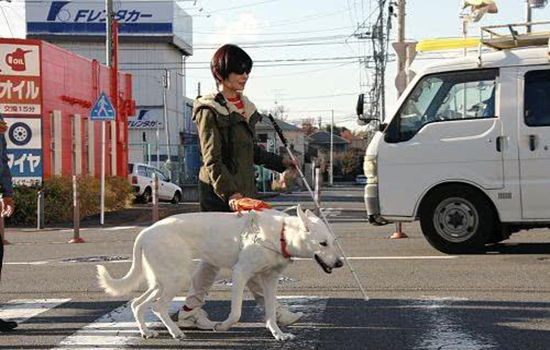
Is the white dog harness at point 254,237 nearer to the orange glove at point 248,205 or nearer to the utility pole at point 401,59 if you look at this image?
the orange glove at point 248,205

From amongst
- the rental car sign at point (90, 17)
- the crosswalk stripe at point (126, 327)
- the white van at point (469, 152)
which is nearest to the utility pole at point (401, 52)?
the white van at point (469, 152)

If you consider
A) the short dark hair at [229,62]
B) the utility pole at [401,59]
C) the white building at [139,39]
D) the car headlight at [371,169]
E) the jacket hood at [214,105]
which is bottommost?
the car headlight at [371,169]

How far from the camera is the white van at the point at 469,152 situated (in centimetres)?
1027

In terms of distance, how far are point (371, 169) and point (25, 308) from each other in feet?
16.7

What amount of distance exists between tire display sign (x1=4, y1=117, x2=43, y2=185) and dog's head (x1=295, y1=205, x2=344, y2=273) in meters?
15.9

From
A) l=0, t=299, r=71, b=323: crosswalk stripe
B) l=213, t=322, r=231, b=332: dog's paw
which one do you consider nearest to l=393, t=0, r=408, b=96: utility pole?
l=0, t=299, r=71, b=323: crosswalk stripe

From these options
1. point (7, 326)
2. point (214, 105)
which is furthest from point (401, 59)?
point (7, 326)

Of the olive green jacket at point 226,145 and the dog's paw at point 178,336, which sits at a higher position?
the olive green jacket at point 226,145

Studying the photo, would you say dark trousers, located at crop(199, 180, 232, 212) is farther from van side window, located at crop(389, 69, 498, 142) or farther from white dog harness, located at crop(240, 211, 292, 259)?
van side window, located at crop(389, 69, 498, 142)

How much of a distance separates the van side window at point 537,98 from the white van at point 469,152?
12 mm

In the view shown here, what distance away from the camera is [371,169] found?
1098cm

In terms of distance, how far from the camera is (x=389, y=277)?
8.98 meters

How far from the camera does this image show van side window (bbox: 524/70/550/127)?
10.3 meters

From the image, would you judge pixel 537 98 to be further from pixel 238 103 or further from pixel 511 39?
pixel 238 103
